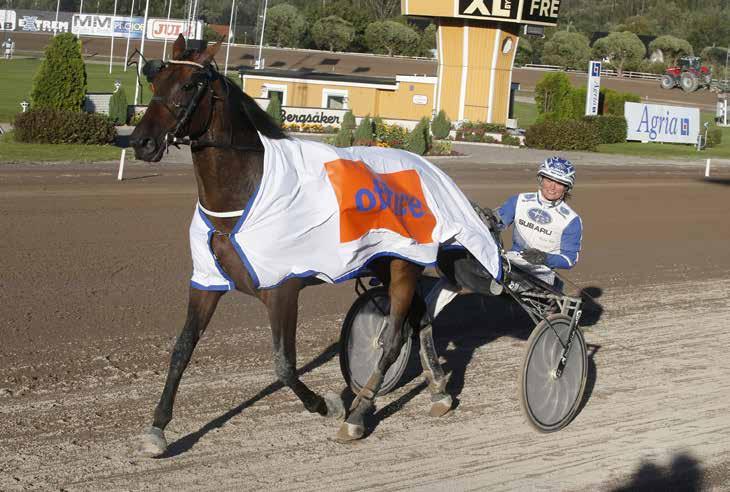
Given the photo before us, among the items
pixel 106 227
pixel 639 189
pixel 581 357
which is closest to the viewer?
pixel 581 357

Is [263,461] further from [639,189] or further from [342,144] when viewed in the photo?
[342,144]

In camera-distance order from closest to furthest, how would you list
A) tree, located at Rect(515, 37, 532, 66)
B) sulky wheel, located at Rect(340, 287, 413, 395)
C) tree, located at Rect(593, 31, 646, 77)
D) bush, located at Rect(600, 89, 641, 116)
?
1. sulky wheel, located at Rect(340, 287, 413, 395)
2. bush, located at Rect(600, 89, 641, 116)
3. tree, located at Rect(515, 37, 532, 66)
4. tree, located at Rect(593, 31, 646, 77)

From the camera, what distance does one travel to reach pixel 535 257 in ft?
20.2

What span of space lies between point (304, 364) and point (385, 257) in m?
1.51

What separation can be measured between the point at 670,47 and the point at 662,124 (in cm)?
5196

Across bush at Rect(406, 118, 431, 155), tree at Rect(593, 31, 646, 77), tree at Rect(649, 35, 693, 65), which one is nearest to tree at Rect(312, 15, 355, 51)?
tree at Rect(593, 31, 646, 77)

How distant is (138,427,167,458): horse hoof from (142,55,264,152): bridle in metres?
1.40

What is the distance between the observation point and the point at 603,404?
251 inches

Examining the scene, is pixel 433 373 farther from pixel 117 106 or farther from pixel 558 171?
pixel 117 106

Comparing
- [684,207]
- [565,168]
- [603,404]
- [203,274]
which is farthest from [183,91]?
[684,207]

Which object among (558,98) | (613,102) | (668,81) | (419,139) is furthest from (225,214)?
(668,81)

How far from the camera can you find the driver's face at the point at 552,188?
252 inches

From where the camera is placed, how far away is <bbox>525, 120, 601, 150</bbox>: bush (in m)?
32.1

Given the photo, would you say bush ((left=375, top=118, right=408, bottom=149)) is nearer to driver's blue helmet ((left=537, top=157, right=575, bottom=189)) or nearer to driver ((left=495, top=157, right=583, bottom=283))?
driver ((left=495, top=157, right=583, bottom=283))
